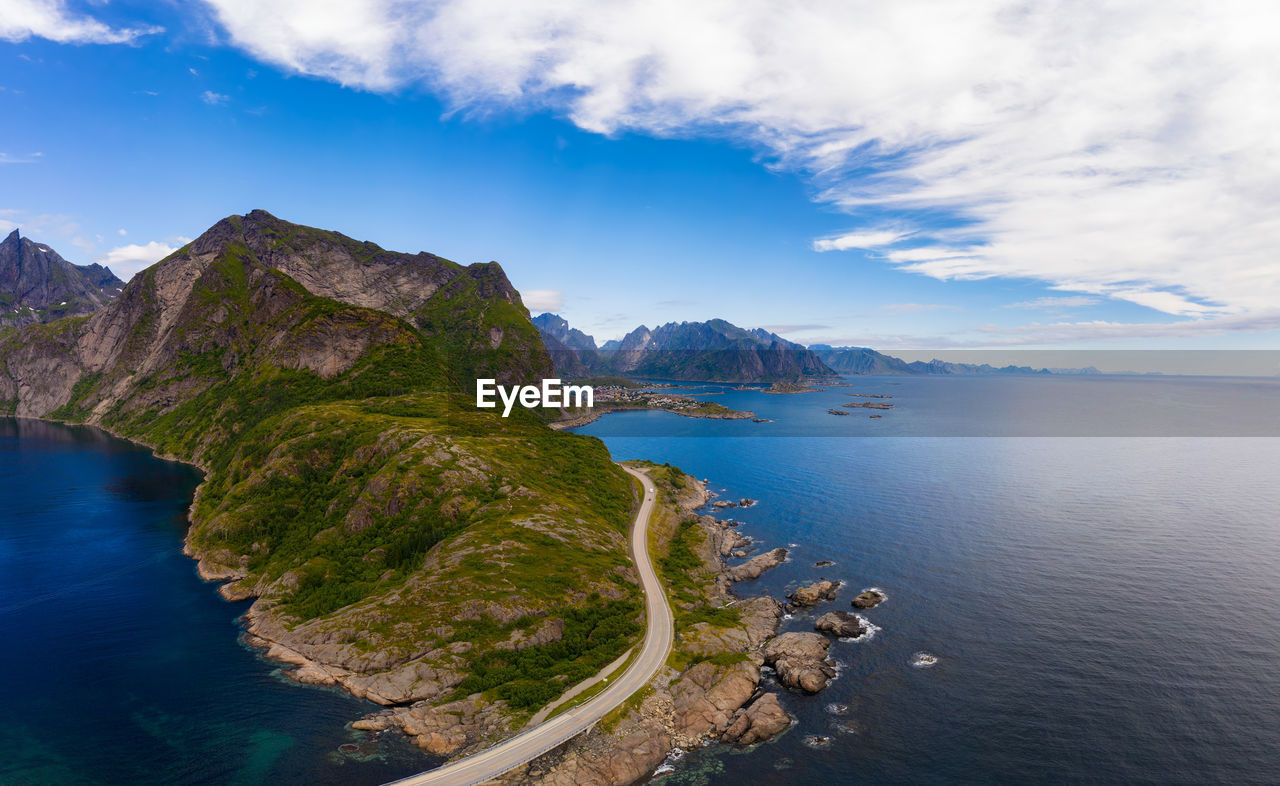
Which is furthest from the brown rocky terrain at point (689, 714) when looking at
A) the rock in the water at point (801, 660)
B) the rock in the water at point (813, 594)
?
the rock in the water at point (813, 594)

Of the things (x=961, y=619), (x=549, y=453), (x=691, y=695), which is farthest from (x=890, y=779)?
(x=549, y=453)

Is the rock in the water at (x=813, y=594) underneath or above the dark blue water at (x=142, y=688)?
above

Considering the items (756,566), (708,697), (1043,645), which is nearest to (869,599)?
(756,566)

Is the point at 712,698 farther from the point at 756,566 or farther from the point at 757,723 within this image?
the point at 756,566

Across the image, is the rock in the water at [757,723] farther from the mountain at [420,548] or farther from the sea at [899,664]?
the mountain at [420,548]

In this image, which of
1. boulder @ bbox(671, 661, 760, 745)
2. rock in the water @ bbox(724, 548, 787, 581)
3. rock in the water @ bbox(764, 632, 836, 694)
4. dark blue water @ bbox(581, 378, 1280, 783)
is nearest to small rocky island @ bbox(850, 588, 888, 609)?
dark blue water @ bbox(581, 378, 1280, 783)

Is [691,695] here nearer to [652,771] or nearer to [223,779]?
[652,771]

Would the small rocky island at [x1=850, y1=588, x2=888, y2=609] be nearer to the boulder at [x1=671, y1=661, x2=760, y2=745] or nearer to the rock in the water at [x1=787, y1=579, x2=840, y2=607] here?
the rock in the water at [x1=787, y1=579, x2=840, y2=607]
